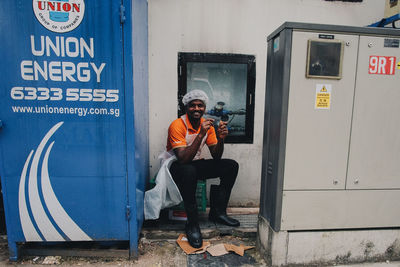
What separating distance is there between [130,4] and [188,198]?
1.90 meters

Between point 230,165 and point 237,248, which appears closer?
point 237,248

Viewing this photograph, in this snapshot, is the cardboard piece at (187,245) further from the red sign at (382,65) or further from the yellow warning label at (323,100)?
the red sign at (382,65)

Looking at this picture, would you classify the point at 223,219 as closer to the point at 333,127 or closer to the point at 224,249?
the point at 224,249

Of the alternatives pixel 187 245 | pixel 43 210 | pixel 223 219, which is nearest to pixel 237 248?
pixel 223 219

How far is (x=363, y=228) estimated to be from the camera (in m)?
2.29

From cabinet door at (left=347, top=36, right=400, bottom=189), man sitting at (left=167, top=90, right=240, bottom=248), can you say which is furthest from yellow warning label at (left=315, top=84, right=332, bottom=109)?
man sitting at (left=167, top=90, right=240, bottom=248)

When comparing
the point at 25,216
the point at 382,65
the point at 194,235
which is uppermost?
the point at 382,65

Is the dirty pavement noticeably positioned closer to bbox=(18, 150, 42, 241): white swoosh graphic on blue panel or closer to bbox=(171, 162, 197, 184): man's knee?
bbox=(18, 150, 42, 241): white swoosh graphic on blue panel

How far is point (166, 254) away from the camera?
2424 mm

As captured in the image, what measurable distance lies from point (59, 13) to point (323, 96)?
7.62ft

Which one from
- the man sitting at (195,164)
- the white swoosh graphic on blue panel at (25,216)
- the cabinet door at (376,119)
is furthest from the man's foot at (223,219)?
the white swoosh graphic on blue panel at (25,216)

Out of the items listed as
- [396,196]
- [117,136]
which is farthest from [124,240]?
[396,196]

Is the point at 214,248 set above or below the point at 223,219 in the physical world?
below

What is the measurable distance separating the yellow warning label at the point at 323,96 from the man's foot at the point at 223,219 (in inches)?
62.2
